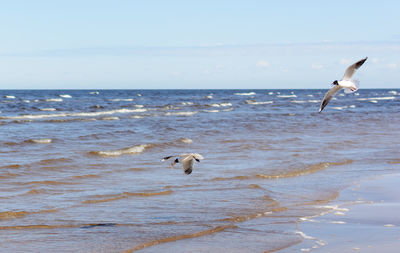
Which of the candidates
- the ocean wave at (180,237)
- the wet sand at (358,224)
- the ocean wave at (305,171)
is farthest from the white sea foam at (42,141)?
the ocean wave at (180,237)

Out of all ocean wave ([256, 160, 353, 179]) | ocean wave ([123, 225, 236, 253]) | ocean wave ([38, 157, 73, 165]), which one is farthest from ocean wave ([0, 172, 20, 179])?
ocean wave ([123, 225, 236, 253])

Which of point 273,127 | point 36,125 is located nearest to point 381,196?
point 273,127

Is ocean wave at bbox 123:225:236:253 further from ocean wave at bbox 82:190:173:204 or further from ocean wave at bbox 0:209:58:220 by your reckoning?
ocean wave at bbox 82:190:173:204

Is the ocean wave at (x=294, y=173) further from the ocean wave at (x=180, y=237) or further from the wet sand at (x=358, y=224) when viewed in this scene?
the ocean wave at (x=180, y=237)

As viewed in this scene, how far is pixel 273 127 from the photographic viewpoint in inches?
954

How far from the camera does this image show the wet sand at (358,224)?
20.4 ft

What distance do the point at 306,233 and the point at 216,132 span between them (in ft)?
48.3

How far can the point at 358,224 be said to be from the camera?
720cm

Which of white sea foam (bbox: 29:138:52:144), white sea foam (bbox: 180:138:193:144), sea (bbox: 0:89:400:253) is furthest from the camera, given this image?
white sea foam (bbox: 180:138:193:144)

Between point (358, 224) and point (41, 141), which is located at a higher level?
point (41, 141)

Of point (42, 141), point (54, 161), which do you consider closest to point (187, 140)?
point (42, 141)

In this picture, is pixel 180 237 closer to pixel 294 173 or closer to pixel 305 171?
pixel 294 173

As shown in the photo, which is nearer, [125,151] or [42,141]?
[125,151]

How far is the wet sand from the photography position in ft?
20.4
